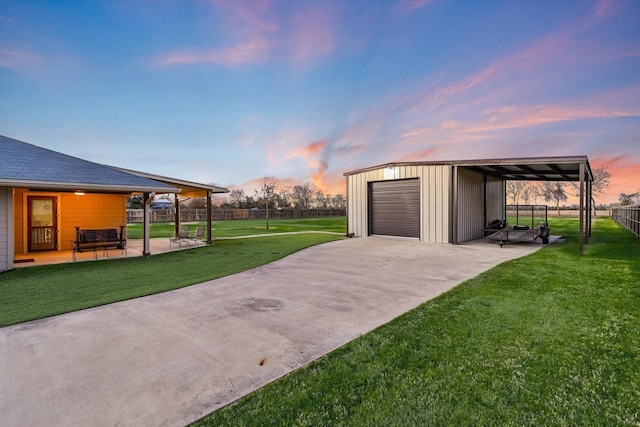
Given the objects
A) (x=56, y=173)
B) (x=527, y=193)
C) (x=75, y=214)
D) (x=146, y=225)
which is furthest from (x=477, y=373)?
(x=527, y=193)

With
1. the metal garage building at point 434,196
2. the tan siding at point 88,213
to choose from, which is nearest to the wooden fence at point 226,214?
the tan siding at point 88,213

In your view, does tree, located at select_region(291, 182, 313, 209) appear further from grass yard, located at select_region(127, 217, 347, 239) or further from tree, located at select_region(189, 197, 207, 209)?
grass yard, located at select_region(127, 217, 347, 239)

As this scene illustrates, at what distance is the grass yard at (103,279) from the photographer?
16.0 ft

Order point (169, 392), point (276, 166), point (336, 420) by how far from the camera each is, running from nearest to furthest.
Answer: point (336, 420) < point (169, 392) < point (276, 166)

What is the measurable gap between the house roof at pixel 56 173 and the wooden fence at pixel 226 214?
1982 centimetres

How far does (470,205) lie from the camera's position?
13250 mm

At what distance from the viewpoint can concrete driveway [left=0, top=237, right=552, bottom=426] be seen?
7.51 feet

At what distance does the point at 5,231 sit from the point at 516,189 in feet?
193

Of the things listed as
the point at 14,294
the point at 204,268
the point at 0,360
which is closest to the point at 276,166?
the point at 204,268

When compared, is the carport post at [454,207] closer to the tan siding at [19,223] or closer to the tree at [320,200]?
the tan siding at [19,223]

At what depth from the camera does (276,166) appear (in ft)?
108

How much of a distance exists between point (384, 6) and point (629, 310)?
13.3 m

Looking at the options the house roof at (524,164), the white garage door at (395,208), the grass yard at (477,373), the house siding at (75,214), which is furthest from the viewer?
the white garage door at (395,208)

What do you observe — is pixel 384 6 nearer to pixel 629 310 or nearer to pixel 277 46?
pixel 277 46
